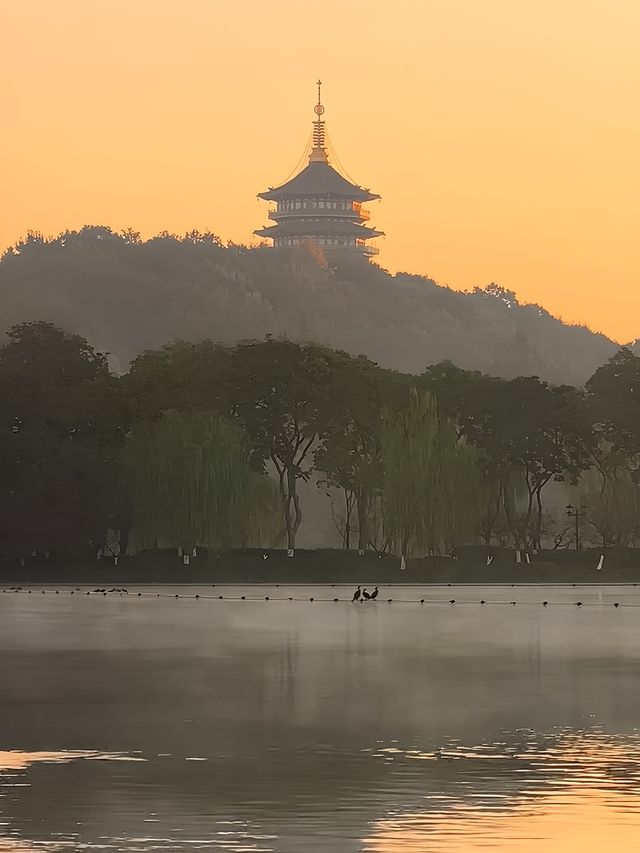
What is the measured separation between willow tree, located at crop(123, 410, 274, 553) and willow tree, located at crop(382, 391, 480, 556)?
620 cm

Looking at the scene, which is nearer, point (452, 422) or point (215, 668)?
point (215, 668)

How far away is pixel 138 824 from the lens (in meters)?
13.1

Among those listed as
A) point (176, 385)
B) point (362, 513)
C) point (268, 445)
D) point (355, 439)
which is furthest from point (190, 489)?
point (176, 385)

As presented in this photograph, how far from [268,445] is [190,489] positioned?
683 cm

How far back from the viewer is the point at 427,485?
9100 centimetres

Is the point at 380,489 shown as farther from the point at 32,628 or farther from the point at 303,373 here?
the point at 32,628

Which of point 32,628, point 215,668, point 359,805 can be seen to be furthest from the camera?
point 32,628

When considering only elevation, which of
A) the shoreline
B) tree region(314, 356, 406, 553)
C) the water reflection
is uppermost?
tree region(314, 356, 406, 553)

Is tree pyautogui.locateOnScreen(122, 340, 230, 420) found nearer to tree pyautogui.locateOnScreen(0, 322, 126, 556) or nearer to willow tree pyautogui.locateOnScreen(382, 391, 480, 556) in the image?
tree pyautogui.locateOnScreen(0, 322, 126, 556)

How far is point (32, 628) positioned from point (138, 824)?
30.0 m

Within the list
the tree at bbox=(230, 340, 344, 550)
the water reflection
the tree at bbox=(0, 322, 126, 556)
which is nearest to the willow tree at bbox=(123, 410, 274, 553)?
the tree at bbox=(0, 322, 126, 556)

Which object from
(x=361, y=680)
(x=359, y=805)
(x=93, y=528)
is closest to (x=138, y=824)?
(x=359, y=805)

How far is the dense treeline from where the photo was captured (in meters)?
87.8

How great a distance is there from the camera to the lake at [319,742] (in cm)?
1292
